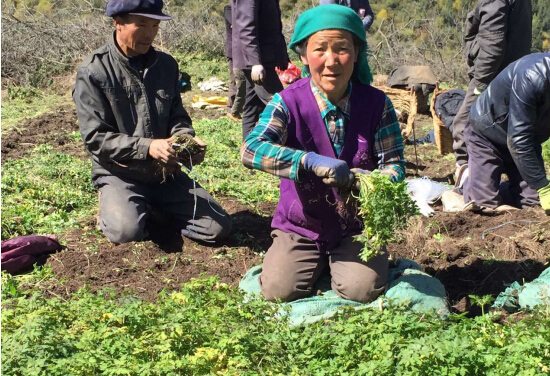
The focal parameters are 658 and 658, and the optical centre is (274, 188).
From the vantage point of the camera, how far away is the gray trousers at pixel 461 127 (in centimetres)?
673

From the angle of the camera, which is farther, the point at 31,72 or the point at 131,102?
the point at 31,72

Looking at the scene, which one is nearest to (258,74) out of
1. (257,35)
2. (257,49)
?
(257,49)

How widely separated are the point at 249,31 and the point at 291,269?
3366 millimetres

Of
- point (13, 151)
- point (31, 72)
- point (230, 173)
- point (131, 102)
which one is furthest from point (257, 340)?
point (31, 72)

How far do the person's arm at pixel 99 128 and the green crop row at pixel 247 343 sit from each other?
146 centimetres

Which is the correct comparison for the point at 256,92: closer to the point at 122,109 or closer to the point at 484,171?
the point at 122,109

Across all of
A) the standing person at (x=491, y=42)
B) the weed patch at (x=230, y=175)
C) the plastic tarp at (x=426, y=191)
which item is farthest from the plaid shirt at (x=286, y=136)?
the standing person at (x=491, y=42)

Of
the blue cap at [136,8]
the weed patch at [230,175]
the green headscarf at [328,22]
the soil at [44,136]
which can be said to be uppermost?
the blue cap at [136,8]

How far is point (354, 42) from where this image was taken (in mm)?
3734

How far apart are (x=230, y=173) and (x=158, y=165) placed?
1.96m

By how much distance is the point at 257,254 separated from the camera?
191 inches

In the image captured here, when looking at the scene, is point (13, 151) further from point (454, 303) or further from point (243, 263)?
point (454, 303)

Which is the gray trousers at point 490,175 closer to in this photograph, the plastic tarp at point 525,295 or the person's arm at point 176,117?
the plastic tarp at point 525,295

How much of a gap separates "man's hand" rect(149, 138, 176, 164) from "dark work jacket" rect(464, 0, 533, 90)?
3.60 metres
